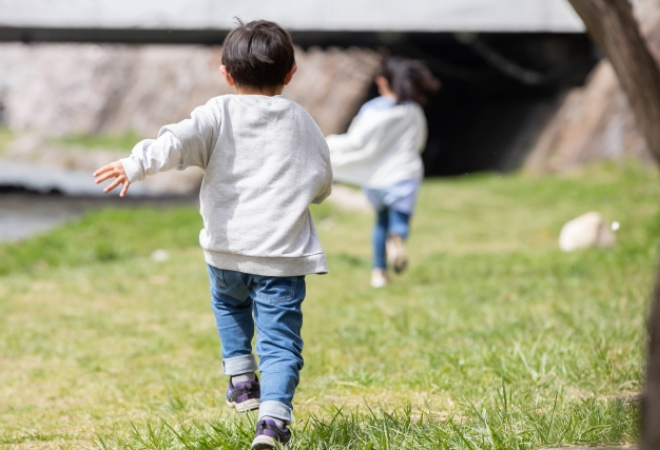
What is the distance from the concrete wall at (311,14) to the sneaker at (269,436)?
12.9 m

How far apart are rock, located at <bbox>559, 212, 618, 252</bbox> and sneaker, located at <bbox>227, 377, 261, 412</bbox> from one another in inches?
230

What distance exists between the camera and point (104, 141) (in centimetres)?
2791

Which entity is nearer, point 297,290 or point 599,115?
point 297,290

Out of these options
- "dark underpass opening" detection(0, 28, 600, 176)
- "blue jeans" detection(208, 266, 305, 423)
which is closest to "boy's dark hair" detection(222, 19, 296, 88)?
"blue jeans" detection(208, 266, 305, 423)

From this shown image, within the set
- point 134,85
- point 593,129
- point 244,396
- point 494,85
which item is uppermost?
point 244,396

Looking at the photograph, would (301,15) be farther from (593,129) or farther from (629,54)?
(629,54)

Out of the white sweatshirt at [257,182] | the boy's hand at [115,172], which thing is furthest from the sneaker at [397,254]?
the boy's hand at [115,172]

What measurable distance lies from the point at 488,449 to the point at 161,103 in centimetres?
2702

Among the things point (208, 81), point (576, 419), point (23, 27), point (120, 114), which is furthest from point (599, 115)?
point (120, 114)

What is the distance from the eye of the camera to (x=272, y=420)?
8.66 feet

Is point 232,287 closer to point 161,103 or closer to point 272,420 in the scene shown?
point 272,420

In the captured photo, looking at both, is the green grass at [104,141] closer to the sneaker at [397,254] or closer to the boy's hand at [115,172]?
the sneaker at [397,254]

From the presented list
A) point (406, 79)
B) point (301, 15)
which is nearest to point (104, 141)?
point (301, 15)

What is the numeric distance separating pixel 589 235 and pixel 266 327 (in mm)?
6197
